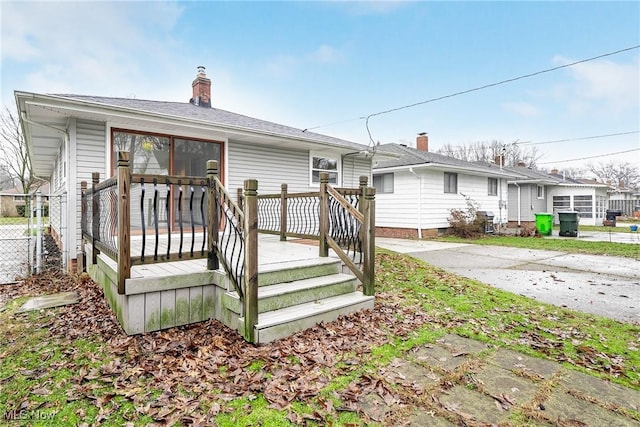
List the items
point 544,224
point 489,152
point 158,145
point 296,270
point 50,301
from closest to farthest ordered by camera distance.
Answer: point 296,270 < point 50,301 < point 158,145 < point 544,224 < point 489,152

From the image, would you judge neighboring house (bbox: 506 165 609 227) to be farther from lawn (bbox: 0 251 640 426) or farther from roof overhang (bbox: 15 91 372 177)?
lawn (bbox: 0 251 640 426)

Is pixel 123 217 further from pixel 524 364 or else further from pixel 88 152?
pixel 88 152

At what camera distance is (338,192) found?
186 inches

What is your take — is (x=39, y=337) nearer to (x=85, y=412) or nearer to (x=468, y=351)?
(x=85, y=412)

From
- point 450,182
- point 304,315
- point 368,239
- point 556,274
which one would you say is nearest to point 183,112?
point 368,239

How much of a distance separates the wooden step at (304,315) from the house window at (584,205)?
24371mm

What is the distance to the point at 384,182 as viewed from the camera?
1464 centimetres

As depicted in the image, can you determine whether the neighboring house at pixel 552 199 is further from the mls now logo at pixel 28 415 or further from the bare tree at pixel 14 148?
the bare tree at pixel 14 148

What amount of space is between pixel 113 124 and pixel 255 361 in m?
5.40

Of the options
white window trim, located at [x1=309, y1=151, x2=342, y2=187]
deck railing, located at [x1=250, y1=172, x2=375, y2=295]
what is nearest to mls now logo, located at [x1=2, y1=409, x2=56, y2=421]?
deck railing, located at [x1=250, y1=172, x2=375, y2=295]

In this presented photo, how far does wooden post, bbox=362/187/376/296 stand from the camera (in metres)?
4.21

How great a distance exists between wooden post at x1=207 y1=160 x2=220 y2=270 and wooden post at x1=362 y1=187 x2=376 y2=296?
69.5 inches

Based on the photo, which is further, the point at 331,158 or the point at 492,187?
the point at 492,187

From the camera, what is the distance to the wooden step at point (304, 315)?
3.19m
